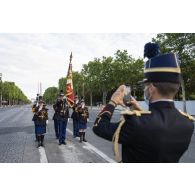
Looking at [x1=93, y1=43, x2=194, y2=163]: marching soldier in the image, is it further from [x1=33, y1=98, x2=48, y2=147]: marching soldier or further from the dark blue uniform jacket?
[x1=33, y1=98, x2=48, y2=147]: marching soldier

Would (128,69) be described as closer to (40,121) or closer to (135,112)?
(40,121)

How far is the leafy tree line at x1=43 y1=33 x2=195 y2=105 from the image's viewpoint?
30.1 metres

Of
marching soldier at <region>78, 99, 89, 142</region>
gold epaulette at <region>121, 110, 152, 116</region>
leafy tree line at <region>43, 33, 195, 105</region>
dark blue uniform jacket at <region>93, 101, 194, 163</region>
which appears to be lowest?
marching soldier at <region>78, 99, 89, 142</region>

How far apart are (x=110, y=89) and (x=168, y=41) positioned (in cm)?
3015

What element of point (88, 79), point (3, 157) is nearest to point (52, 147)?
point (3, 157)

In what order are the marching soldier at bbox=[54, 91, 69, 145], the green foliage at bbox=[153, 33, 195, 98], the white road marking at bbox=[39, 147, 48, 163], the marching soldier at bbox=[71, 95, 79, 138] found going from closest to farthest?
1. the white road marking at bbox=[39, 147, 48, 163]
2. the marching soldier at bbox=[54, 91, 69, 145]
3. the marching soldier at bbox=[71, 95, 79, 138]
4. the green foliage at bbox=[153, 33, 195, 98]

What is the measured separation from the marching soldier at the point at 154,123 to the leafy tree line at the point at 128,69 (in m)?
3.57

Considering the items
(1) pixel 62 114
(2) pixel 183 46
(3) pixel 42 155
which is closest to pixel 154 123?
(3) pixel 42 155

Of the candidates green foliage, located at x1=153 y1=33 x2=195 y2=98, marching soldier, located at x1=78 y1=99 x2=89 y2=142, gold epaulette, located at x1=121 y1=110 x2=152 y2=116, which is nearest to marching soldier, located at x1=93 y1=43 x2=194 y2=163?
gold epaulette, located at x1=121 y1=110 x2=152 y2=116

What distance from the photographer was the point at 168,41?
30375 mm

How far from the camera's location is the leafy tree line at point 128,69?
30062 millimetres

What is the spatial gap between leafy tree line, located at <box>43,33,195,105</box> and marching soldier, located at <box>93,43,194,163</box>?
3571mm

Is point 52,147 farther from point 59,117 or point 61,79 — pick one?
point 61,79

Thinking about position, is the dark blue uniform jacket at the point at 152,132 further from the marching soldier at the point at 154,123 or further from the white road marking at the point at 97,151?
the white road marking at the point at 97,151
